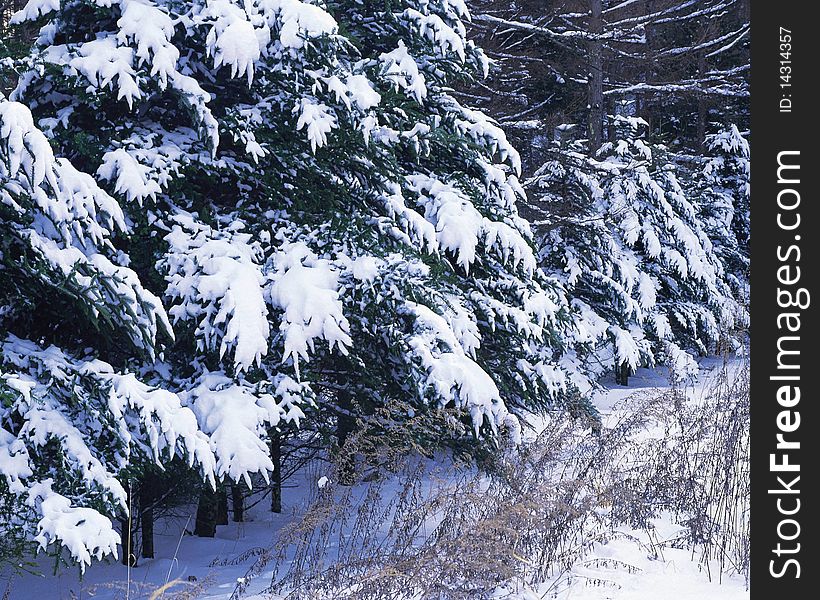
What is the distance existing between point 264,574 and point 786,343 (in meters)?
3.60

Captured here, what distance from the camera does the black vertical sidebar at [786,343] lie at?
3490mm

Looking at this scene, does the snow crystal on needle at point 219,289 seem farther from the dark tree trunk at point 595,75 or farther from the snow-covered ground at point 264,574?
the dark tree trunk at point 595,75

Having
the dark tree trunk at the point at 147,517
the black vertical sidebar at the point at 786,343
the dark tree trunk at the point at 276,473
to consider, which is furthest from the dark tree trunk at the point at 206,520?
the black vertical sidebar at the point at 786,343

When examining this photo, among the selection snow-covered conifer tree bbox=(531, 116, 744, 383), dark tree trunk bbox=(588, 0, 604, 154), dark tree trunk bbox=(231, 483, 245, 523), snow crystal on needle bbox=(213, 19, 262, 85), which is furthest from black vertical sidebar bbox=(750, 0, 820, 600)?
dark tree trunk bbox=(588, 0, 604, 154)

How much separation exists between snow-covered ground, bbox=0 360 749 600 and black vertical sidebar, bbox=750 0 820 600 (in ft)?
2.99

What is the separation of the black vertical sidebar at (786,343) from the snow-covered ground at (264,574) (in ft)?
2.99

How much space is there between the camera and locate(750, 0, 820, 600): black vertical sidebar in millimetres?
3490

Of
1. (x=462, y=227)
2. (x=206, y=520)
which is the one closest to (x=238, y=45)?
(x=462, y=227)

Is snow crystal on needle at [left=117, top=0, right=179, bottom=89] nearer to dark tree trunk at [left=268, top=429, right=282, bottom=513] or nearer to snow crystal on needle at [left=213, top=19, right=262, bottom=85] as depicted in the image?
snow crystal on needle at [left=213, top=19, right=262, bottom=85]

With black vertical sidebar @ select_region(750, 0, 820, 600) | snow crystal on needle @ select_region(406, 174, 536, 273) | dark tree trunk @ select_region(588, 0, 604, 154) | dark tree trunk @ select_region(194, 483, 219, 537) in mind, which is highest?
dark tree trunk @ select_region(588, 0, 604, 154)

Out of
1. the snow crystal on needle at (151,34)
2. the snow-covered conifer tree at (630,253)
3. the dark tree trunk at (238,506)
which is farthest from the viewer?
the snow-covered conifer tree at (630,253)

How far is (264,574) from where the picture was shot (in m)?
5.60

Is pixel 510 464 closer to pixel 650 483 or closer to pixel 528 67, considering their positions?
pixel 650 483

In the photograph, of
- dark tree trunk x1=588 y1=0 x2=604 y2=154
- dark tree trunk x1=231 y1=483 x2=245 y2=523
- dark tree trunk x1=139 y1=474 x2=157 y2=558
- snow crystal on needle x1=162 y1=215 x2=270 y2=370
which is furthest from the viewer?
dark tree trunk x1=588 y1=0 x2=604 y2=154
